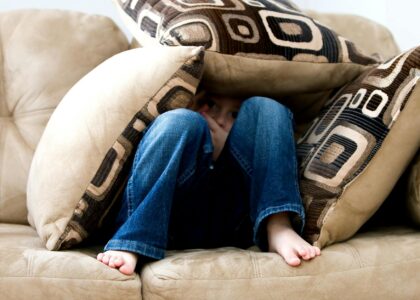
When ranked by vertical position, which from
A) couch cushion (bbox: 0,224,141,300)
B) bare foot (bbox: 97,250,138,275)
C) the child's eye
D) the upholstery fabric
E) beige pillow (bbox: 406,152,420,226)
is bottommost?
couch cushion (bbox: 0,224,141,300)

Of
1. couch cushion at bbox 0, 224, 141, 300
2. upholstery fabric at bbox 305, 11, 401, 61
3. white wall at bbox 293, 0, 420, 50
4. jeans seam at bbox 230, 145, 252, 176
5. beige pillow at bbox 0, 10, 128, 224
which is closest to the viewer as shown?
couch cushion at bbox 0, 224, 141, 300

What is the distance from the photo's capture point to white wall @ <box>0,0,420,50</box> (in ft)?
5.90

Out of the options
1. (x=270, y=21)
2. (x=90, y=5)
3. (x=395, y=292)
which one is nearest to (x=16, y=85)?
(x=90, y=5)

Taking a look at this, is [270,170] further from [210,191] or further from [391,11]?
[391,11]

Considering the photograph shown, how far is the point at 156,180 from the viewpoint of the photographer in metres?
1.08

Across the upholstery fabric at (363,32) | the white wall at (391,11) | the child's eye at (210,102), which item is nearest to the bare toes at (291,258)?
the child's eye at (210,102)

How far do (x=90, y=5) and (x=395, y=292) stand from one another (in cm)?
126

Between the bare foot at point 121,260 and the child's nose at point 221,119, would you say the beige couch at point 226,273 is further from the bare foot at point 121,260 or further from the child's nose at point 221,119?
the child's nose at point 221,119

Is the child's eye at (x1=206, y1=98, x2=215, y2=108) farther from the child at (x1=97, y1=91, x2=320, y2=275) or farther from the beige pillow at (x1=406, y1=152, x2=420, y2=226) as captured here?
the beige pillow at (x1=406, y1=152, x2=420, y2=226)

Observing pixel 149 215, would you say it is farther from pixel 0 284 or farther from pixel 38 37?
pixel 38 37

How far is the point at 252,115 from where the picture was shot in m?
1.16

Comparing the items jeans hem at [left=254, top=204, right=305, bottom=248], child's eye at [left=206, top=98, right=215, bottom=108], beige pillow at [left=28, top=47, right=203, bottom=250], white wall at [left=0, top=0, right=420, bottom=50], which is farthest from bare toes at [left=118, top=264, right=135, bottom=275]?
white wall at [left=0, top=0, right=420, bottom=50]

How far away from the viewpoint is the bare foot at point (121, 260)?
0.99 metres

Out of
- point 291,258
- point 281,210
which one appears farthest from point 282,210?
point 291,258
